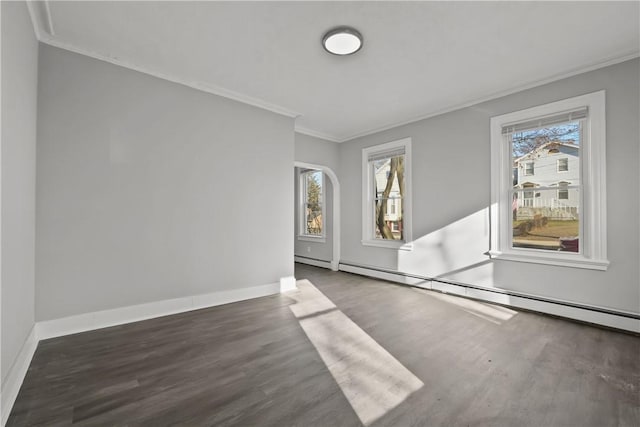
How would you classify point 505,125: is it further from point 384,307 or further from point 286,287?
point 286,287

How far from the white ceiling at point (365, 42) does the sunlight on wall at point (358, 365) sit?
278 cm

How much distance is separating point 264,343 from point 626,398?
101 inches

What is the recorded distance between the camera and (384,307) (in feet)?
12.0

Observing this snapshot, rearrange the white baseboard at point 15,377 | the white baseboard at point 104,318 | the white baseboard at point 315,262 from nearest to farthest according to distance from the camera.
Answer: the white baseboard at point 15,377 → the white baseboard at point 104,318 → the white baseboard at point 315,262

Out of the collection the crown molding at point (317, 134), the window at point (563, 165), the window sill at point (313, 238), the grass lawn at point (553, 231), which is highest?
the crown molding at point (317, 134)

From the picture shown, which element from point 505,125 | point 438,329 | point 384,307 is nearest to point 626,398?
point 438,329

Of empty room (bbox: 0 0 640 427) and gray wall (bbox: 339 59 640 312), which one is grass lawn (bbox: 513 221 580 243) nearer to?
empty room (bbox: 0 0 640 427)

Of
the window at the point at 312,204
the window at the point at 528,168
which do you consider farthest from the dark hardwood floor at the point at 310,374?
the window at the point at 312,204

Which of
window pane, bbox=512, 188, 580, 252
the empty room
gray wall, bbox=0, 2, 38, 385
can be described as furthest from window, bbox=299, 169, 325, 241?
gray wall, bbox=0, 2, 38, 385

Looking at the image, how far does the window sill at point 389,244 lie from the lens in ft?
15.9

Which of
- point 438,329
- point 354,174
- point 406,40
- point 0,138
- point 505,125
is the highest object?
point 406,40

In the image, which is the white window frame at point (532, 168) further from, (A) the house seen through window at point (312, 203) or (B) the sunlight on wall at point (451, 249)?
(A) the house seen through window at point (312, 203)

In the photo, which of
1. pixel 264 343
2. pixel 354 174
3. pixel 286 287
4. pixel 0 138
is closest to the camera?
pixel 0 138

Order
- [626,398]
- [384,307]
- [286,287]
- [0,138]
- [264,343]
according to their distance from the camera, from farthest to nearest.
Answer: [286,287] < [384,307] < [264,343] < [626,398] < [0,138]
